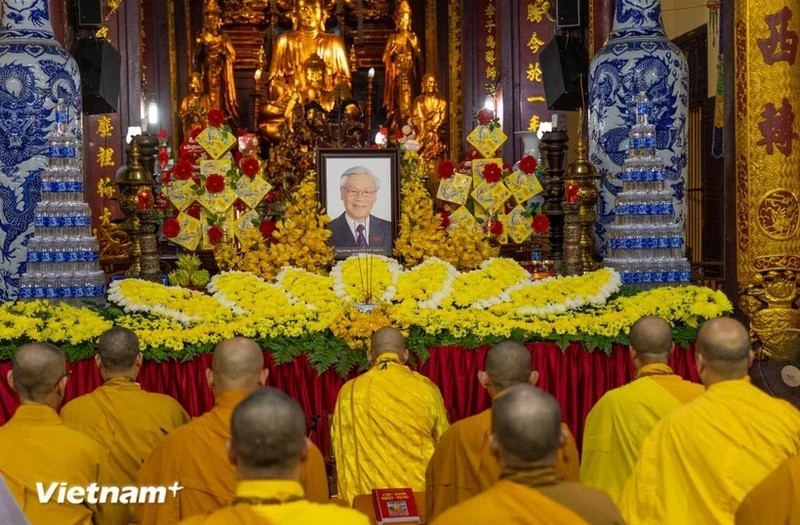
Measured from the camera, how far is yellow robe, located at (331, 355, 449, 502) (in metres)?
6.12

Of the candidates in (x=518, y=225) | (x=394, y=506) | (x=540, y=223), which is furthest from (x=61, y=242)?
(x=394, y=506)

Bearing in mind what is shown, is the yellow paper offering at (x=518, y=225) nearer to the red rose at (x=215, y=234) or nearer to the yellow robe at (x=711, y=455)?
the red rose at (x=215, y=234)

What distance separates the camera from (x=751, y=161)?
9.23m

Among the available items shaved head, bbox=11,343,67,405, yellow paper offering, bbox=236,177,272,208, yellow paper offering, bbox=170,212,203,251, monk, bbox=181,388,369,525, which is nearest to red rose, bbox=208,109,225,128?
yellow paper offering, bbox=236,177,272,208

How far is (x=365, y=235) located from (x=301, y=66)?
1060 cm

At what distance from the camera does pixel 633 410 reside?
5262 mm

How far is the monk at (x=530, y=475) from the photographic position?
10.4ft

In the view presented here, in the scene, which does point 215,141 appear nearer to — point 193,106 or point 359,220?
point 359,220

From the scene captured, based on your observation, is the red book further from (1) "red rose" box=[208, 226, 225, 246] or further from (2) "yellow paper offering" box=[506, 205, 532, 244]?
(2) "yellow paper offering" box=[506, 205, 532, 244]

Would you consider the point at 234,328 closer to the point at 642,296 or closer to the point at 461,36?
the point at 642,296

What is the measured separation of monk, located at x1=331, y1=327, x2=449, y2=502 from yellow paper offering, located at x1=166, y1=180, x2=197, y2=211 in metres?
4.12

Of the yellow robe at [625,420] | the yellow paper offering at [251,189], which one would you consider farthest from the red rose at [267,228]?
the yellow robe at [625,420]

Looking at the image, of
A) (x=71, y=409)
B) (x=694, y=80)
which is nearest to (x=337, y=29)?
(x=694, y=80)

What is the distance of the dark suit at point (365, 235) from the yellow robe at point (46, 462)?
4.89 m
